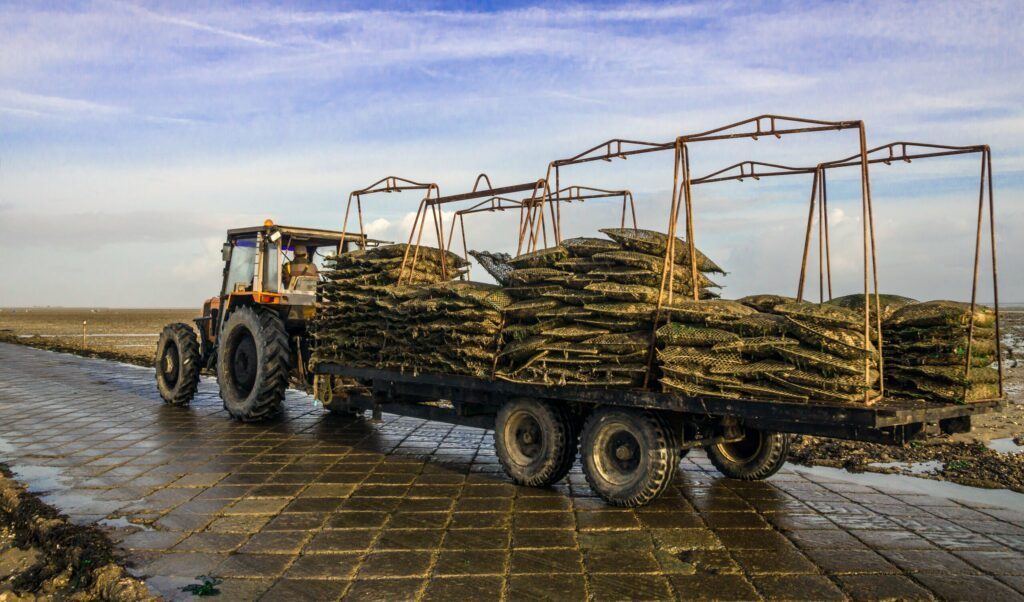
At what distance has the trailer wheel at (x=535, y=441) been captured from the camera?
6719 mm

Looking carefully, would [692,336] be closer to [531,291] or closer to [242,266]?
[531,291]

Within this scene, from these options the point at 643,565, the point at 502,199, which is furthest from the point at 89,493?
the point at 502,199

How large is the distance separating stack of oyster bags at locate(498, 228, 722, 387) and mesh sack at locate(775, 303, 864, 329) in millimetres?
1151

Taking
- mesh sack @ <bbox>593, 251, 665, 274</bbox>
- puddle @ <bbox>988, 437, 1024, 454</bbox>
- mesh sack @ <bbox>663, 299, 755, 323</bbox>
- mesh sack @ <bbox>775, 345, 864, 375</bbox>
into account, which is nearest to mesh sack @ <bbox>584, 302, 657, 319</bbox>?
mesh sack @ <bbox>663, 299, 755, 323</bbox>

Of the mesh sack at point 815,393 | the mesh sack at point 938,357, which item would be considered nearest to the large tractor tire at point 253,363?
the mesh sack at point 815,393

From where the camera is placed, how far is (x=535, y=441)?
23.1ft

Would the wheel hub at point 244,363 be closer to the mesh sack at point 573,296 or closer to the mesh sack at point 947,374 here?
the mesh sack at point 573,296

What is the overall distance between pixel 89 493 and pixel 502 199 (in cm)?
545

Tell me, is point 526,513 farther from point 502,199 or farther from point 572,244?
point 502,199

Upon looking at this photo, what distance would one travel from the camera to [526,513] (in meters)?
6.11

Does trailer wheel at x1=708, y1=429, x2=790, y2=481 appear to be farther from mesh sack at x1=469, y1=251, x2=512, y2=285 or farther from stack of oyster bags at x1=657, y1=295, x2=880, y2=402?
mesh sack at x1=469, y1=251, x2=512, y2=285

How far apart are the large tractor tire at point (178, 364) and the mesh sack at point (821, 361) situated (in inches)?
380

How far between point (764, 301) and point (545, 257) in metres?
2.06

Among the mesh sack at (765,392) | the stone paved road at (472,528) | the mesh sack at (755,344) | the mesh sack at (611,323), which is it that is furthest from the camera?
the mesh sack at (611,323)
